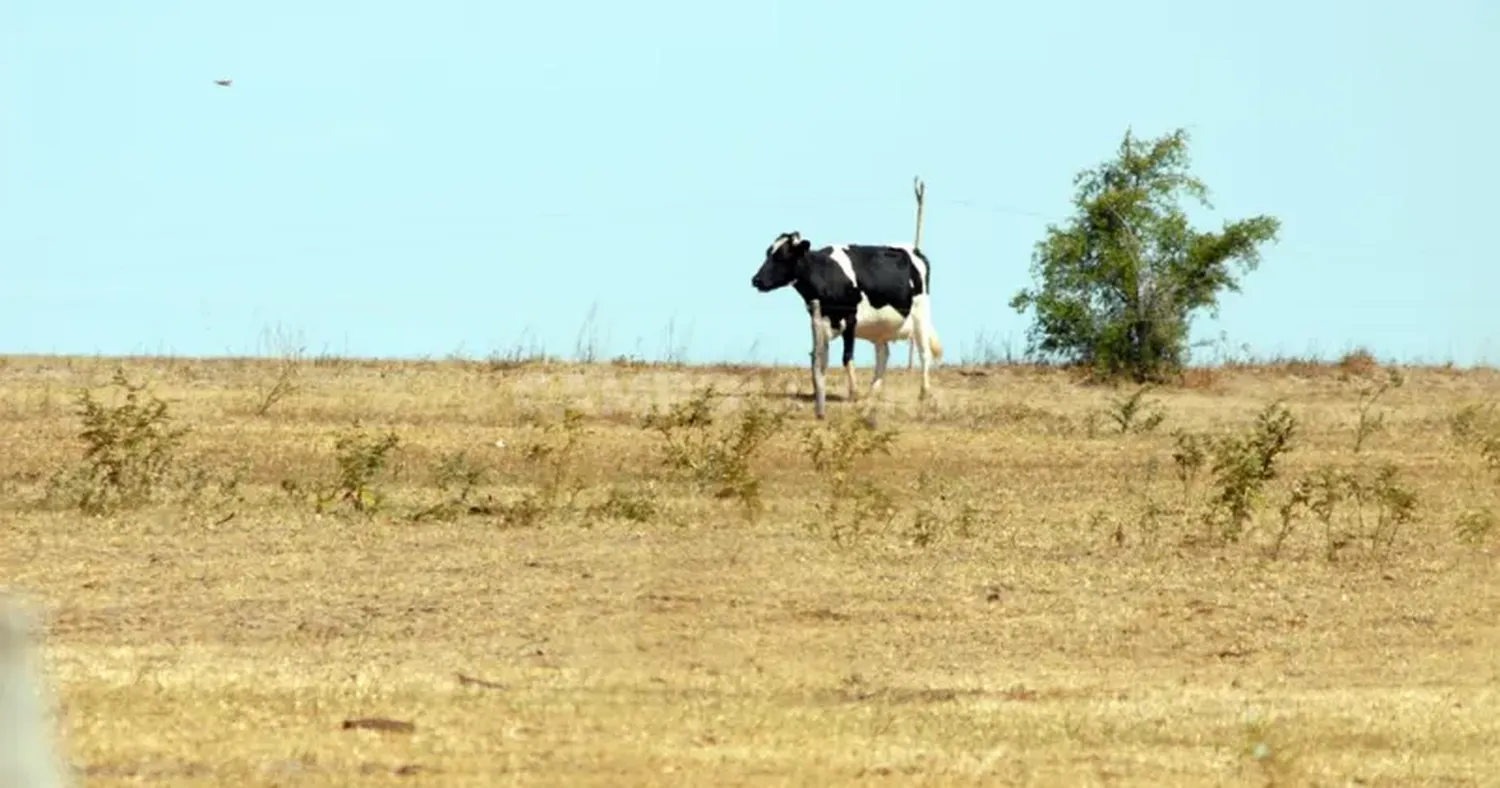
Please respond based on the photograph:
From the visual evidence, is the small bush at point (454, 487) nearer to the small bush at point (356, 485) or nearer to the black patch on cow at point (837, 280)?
the small bush at point (356, 485)

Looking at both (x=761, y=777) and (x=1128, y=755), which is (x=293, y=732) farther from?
(x=1128, y=755)

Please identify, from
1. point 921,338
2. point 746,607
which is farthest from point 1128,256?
point 746,607

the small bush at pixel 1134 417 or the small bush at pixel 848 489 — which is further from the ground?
the small bush at pixel 1134 417

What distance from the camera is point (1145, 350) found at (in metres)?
33.2

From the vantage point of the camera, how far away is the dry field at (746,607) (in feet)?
28.0

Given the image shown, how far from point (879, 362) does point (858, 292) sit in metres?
0.82

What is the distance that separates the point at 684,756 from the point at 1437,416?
70.2ft

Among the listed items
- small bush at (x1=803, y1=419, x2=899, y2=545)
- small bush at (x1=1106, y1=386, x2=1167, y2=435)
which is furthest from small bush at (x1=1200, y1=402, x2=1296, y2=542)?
small bush at (x1=1106, y1=386, x2=1167, y2=435)

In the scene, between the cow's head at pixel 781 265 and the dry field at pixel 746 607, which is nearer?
the dry field at pixel 746 607

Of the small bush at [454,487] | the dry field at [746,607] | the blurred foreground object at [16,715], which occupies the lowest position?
the dry field at [746,607]

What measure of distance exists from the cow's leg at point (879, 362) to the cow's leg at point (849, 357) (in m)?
0.21

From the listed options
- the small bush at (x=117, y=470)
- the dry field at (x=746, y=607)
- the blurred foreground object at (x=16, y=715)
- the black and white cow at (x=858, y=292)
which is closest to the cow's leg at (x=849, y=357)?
the black and white cow at (x=858, y=292)

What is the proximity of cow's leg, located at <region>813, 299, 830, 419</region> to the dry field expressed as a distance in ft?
14.5

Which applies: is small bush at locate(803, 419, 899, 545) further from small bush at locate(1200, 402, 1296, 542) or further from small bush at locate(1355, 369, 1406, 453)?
small bush at locate(1355, 369, 1406, 453)
